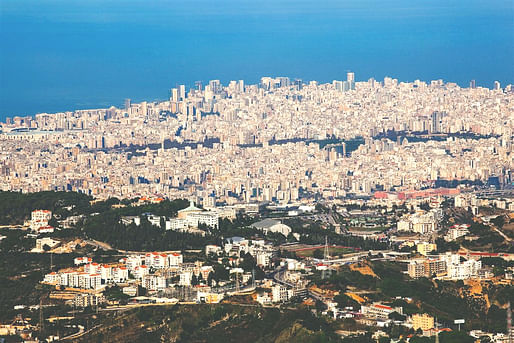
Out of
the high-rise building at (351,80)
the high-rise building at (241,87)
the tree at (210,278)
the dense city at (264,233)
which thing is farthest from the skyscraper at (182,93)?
the tree at (210,278)

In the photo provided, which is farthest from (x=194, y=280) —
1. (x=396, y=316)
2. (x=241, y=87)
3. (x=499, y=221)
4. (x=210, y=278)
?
(x=241, y=87)

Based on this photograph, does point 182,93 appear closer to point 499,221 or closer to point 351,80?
point 351,80

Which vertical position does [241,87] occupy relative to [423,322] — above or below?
above

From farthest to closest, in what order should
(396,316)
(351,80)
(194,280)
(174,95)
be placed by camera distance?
(351,80), (174,95), (194,280), (396,316)

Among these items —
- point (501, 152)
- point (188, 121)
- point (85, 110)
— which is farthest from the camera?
point (85, 110)

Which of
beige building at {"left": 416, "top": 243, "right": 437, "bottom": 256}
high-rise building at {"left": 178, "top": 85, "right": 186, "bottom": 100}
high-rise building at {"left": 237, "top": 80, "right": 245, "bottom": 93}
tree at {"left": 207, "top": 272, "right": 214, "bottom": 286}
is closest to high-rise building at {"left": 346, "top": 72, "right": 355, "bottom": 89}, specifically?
high-rise building at {"left": 237, "top": 80, "right": 245, "bottom": 93}

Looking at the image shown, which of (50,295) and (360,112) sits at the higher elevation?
(360,112)

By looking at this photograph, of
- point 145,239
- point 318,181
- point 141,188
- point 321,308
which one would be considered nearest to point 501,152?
point 318,181

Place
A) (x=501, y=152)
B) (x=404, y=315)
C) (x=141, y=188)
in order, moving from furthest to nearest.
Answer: (x=501, y=152) → (x=141, y=188) → (x=404, y=315)

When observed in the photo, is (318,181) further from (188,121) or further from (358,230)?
(188,121)

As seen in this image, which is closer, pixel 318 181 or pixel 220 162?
pixel 318 181

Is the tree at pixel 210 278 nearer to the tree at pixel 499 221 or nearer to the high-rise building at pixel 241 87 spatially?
the tree at pixel 499 221
